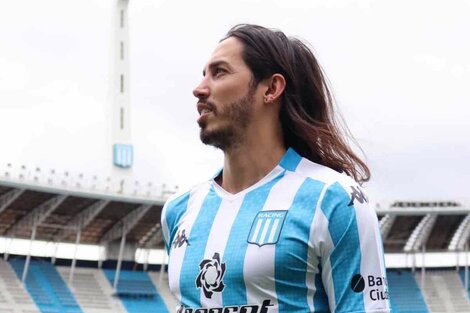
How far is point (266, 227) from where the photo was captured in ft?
7.78

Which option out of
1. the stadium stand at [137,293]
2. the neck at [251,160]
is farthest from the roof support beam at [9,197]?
the neck at [251,160]

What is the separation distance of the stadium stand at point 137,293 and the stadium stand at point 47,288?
256 cm

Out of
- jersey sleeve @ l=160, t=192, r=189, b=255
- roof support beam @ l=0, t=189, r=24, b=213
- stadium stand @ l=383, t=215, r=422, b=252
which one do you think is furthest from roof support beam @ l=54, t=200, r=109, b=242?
jersey sleeve @ l=160, t=192, r=189, b=255

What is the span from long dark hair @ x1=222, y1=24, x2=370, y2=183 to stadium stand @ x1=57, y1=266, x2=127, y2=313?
1264 inches

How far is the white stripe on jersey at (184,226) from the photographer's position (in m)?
2.53

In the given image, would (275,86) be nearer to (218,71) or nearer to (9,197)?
(218,71)

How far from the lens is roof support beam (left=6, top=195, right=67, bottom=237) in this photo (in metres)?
34.1

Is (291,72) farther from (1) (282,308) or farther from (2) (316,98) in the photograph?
(1) (282,308)

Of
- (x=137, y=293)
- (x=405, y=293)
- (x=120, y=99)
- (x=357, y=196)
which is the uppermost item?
(x=120, y=99)

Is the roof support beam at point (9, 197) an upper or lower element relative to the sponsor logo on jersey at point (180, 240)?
lower

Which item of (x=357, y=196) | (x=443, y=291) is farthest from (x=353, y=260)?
(x=443, y=291)

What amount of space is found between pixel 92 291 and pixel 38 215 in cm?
411

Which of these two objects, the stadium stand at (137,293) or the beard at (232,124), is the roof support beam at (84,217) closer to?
the stadium stand at (137,293)

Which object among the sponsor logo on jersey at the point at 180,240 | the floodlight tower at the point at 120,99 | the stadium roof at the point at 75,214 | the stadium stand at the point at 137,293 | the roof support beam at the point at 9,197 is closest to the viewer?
the sponsor logo on jersey at the point at 180,240
